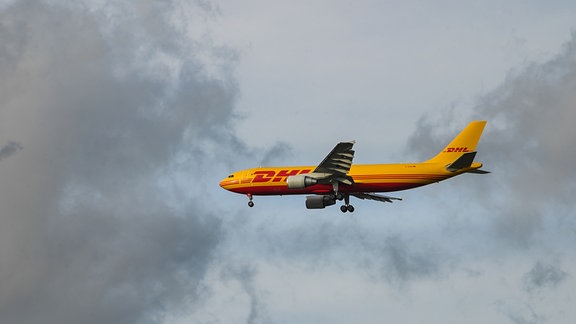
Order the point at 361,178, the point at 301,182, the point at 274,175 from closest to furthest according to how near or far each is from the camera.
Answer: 1. the point at 301,182
2. the point at 361,178
3. the point at 274,175

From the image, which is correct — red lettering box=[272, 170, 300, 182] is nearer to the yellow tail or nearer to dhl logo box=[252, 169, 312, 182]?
dhl logo box=[252, 169, 312, 182]

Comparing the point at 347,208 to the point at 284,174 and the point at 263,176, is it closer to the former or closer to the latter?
the point at 284,174

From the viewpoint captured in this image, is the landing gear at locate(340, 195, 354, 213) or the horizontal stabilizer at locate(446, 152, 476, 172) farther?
the landing gear at locate(340, 195, 354, 213)

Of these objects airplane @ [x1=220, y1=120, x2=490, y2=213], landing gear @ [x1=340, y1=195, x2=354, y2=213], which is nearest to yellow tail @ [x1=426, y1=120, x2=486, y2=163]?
airplane @ [x1=220, y1=120, x2=490, y2=213]

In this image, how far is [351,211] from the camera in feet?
541

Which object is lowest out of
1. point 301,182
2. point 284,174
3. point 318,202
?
point 301,182

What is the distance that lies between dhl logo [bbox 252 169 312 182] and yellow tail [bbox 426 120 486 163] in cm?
1553

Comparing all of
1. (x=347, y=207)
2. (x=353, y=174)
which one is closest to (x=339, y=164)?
(x=353, y=174)

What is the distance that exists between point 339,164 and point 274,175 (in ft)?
36.2

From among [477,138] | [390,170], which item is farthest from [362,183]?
[477,138]

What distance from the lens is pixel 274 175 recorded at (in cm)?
16400

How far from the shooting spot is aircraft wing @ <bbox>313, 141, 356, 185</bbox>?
154 meters

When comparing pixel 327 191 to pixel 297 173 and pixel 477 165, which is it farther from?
pixel 477 165

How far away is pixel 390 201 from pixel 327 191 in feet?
46.9
